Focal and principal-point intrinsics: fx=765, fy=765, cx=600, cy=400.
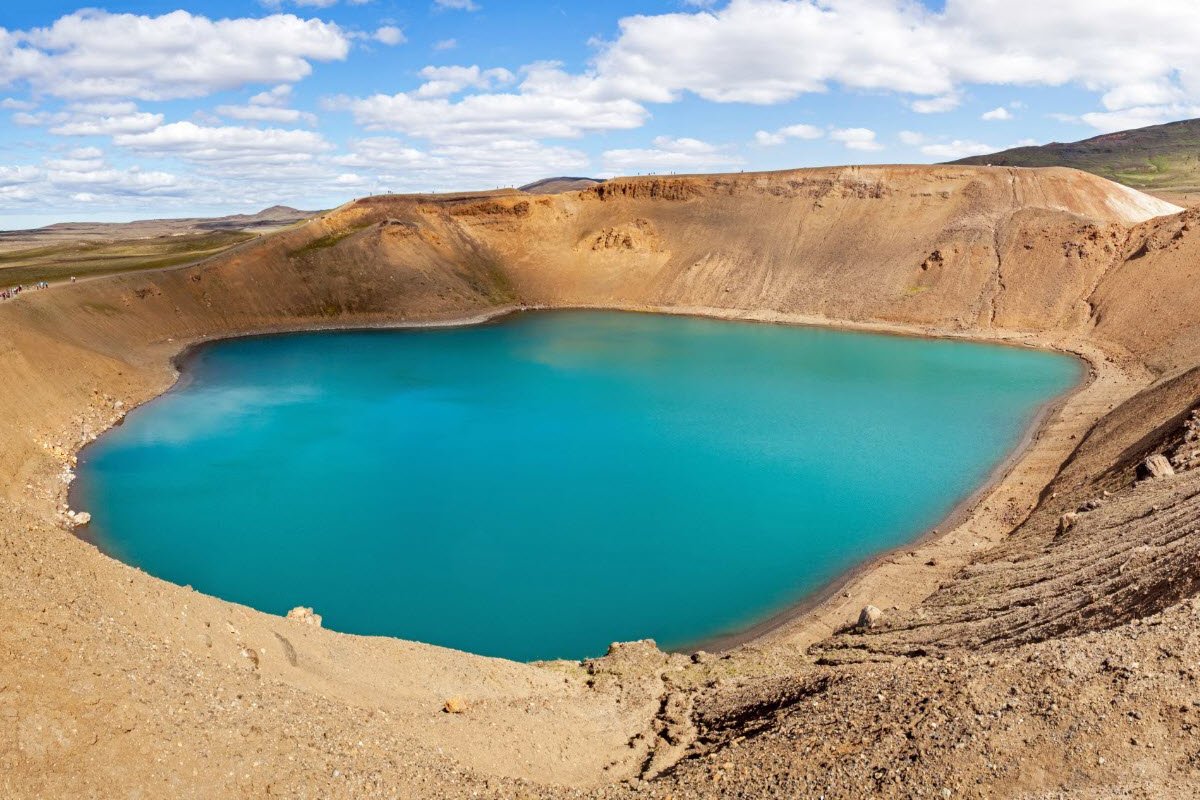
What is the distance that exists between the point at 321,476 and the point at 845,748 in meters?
23.6

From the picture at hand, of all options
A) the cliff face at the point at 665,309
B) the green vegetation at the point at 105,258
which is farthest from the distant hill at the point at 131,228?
the cliff face at the point at 665,309

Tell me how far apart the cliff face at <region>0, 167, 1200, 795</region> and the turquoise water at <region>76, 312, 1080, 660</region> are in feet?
8.38

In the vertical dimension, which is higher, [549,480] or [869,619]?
[549,480]

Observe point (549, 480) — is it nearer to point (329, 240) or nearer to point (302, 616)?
point (302, 616)

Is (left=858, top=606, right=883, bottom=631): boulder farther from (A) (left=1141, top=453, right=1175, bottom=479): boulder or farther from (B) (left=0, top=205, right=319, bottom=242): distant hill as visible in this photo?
(B) (left=0, top=205, right=319, bottom=242): distant hill

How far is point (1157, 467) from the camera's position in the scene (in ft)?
66.0

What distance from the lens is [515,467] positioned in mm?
29000

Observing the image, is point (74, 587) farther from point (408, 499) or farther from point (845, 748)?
point (408, 499)

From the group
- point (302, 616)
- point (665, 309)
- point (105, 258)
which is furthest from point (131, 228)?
point (302, 616)

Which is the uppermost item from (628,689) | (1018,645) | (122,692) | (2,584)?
(2,584)

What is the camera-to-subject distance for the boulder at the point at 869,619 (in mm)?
16212

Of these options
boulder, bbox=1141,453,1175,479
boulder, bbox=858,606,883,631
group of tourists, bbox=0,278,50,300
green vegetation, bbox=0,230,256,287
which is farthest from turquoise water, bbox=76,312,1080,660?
green vegetation, bbox=0,230,256,287

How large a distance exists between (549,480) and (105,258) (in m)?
68.2

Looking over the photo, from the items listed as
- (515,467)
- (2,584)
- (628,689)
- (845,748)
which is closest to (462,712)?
(628,689)
